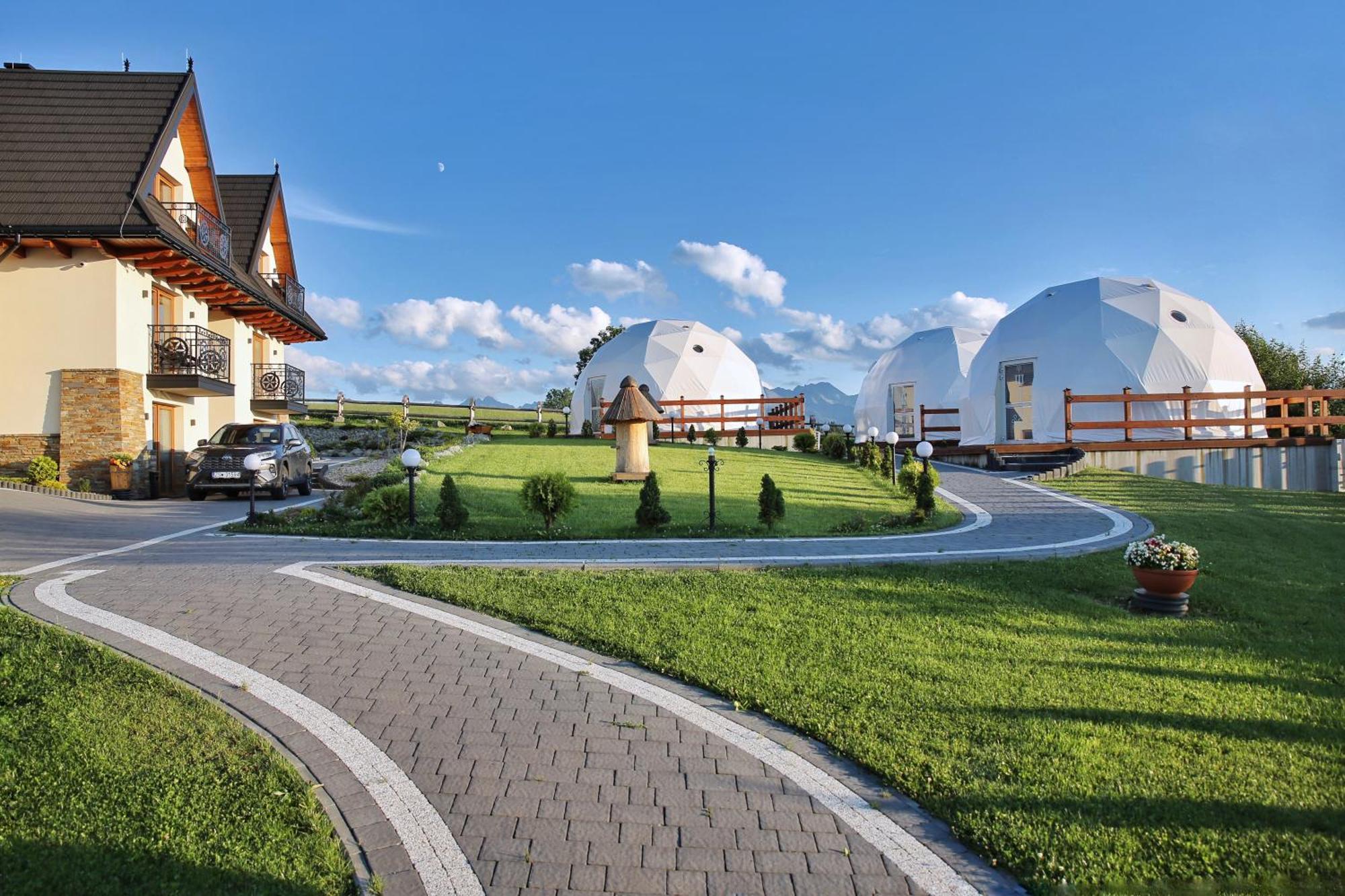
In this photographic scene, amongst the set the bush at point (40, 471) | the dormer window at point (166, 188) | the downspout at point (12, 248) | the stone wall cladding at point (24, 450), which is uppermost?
the dormer window at point (166, 188)

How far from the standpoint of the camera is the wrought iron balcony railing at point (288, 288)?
82.9 feet

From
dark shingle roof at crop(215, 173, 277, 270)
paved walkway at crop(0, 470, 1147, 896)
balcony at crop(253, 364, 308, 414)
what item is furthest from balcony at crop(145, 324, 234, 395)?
paved walkway at crop(0, 470, 1147, 896)

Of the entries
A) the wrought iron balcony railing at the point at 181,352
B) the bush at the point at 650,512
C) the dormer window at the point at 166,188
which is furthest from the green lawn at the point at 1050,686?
the dormer window at the point at 166,188

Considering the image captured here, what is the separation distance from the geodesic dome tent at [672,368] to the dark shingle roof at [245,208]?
14591 mm

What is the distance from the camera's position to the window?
33.2 meters

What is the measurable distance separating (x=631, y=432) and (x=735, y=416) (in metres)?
17.4

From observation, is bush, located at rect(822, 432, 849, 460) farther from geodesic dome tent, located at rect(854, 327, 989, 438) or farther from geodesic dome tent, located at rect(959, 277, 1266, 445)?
geodesic dome tent, located at rect(854, 327, 989, 438)

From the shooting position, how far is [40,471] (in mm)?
14797

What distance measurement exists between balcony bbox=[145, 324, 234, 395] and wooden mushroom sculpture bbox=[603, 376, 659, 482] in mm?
9197

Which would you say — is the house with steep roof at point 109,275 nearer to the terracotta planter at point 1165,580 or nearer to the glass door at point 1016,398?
the terracotta planter at point 1165,580

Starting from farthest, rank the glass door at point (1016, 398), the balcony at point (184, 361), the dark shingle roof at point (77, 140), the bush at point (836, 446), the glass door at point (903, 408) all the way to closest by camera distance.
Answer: the glass door at point (903, 408) < the glass door at point (1016, 398) < the bush at point (836, 446) < the balcony at point (184, 361) < the dark shingle roof at point (77, 140)

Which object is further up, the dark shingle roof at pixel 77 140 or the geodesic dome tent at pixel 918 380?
the dark shingle roof at pixel 77 140

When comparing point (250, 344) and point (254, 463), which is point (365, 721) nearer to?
point (254, 463)

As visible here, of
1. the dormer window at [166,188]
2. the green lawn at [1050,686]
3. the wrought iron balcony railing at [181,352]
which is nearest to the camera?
the green lawn at [1050,686]
